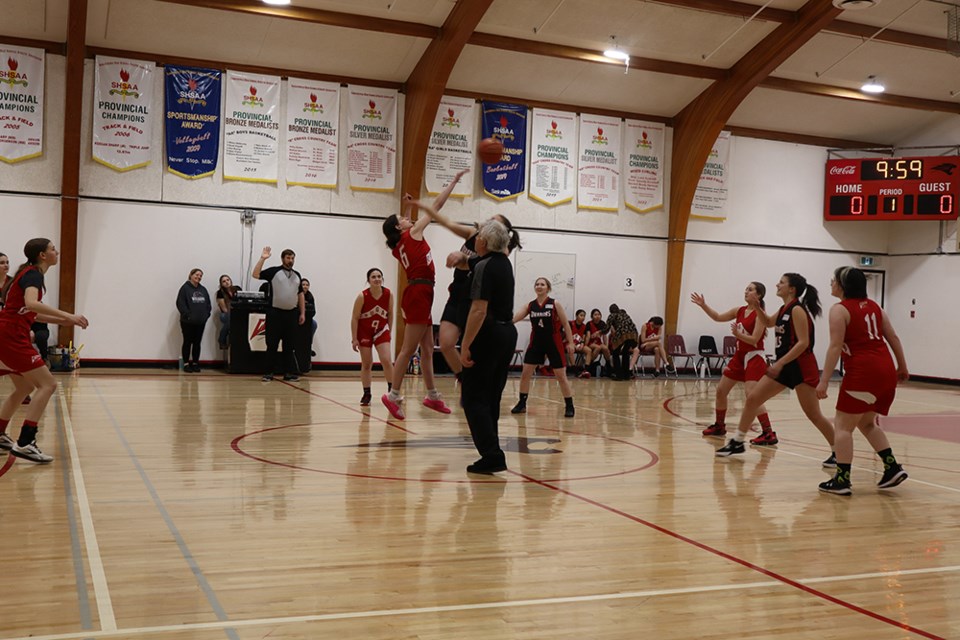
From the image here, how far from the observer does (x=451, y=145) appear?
57.5 ft

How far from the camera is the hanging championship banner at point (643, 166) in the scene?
1897 centimetres

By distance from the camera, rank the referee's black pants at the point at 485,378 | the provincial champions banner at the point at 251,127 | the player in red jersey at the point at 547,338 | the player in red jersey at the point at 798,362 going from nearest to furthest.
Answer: the referee's black pants at the point at 485,378 → the player in red jersey at the point at 798,362 → the player in red jersey at the point at 547,338 → the provincial champions banner at the point at 251,127

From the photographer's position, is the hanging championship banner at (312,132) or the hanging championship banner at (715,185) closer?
the hanging championship banner at (312,132)

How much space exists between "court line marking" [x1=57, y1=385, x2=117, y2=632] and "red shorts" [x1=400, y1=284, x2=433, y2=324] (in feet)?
10.8

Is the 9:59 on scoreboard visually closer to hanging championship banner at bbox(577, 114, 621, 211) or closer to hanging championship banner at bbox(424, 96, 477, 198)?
hanging championship banner at bbox(577, 114, 621, 211)

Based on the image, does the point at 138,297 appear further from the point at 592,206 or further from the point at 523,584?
the point at 523,584

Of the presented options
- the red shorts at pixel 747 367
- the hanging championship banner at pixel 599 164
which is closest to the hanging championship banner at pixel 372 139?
the hanging championship banner at pixel 599 164

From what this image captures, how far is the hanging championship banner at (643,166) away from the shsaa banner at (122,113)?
32.5 feet

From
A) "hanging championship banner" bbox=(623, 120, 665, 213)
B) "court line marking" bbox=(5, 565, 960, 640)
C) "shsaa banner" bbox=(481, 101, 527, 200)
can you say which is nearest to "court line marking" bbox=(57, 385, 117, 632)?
"court line marking" bbox=(5, 565, 960, 640)

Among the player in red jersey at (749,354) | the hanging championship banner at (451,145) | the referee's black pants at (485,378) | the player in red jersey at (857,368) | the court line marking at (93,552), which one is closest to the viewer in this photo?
the court line marking at (93,552)

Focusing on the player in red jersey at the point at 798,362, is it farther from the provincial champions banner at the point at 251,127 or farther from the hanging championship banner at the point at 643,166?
the hanging championship banner at the point at 643,166

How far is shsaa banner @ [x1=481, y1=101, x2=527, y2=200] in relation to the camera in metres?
17.7

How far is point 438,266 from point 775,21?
7885 mm

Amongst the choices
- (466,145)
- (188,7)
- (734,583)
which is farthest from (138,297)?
(734,583)
